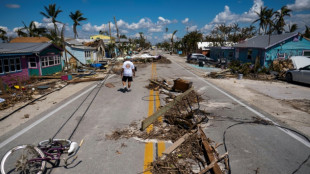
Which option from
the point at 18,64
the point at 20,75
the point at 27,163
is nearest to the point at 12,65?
the point at 18,64

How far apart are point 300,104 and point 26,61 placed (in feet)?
63.1

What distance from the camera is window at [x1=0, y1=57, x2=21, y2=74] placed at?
42.3ft

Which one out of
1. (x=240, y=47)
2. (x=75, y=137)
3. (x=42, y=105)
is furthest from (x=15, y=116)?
(x=240, y=47)

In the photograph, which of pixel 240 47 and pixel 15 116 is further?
pixel 240 47

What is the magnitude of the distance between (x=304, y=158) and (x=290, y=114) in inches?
131

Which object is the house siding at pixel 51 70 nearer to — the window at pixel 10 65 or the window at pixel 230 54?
the window at pixel 10 65

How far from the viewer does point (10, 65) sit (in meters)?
13.7

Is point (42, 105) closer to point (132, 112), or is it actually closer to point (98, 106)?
point (98, 106)

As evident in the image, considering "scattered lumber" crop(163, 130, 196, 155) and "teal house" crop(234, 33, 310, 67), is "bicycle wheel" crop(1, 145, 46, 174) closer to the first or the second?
"scattered lumber" crop(163, 130, 196, 155)

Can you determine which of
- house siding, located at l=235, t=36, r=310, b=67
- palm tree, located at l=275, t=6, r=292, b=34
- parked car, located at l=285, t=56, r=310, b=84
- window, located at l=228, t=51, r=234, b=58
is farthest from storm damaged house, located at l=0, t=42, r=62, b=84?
palm tree, located at l=275, t=6, r=292, b=34

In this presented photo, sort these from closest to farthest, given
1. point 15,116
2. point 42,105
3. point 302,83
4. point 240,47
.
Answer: point 15,116, point 42,105, point 302,83, point 240,47

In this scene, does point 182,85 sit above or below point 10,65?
below

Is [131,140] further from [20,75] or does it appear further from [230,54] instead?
[230,54]

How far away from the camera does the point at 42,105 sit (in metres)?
7.85
